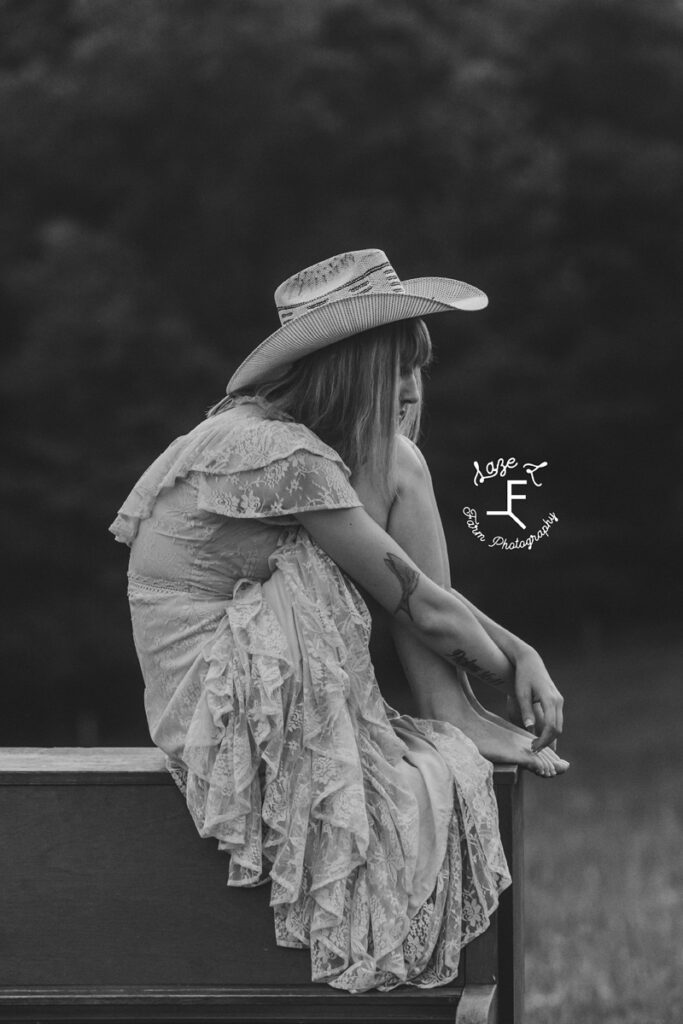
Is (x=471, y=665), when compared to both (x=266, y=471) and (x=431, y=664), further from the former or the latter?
(x=266, y=471)

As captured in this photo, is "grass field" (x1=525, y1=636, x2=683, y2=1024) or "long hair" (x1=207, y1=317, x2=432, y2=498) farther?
"grass field" (x1=525, y1=636, x2=683, y2=1024)

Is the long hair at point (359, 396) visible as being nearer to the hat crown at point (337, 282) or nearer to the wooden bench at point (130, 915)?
the hat crown at point (337, 282)

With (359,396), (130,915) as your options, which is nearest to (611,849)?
(130,915)

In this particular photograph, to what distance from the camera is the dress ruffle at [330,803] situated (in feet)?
7.19

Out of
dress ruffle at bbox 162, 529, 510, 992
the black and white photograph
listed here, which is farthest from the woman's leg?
the black and white photograph

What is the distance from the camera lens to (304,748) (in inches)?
87.7

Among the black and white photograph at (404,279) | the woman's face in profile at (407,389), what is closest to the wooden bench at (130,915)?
Result: the woman's face in profile at (407,389)

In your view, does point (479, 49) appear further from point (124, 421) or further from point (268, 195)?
point (124, 421)

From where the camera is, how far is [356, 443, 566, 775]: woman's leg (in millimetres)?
2371

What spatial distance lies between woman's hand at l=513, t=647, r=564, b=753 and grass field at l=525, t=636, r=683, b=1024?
1579 mm

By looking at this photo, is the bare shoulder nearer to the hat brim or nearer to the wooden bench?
the hat brim

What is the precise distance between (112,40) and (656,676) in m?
5.16

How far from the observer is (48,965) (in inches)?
92.7

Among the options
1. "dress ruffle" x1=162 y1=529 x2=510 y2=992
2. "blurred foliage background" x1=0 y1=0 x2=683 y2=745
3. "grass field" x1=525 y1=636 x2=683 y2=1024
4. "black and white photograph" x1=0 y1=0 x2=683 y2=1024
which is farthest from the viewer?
"blurred foliage background" x1=0 y1=0 x2=683 y2=745
